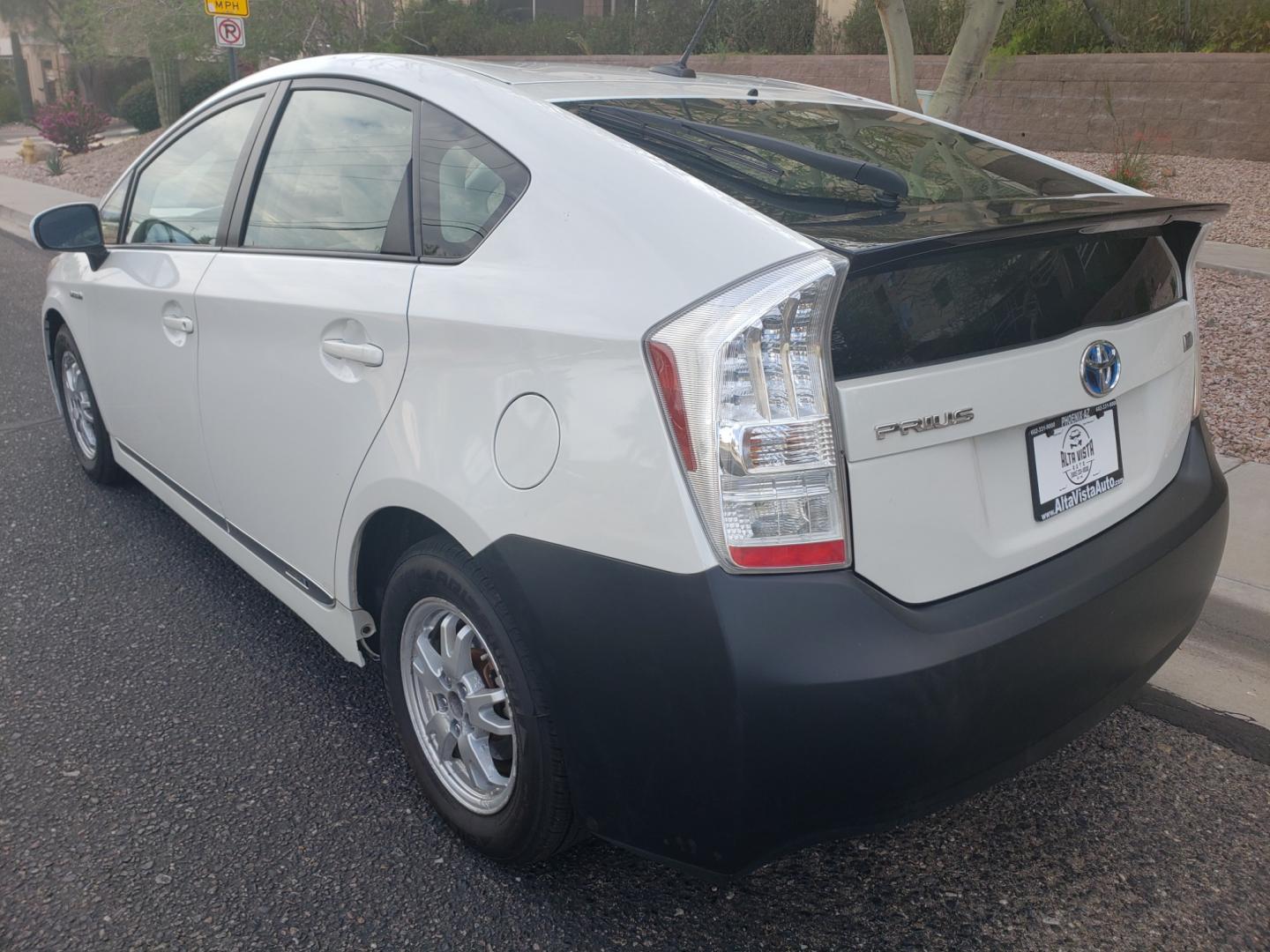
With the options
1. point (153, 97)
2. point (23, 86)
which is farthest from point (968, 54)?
point (23, 86)

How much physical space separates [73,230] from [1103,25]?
14254 millimetres

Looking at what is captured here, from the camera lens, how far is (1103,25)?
14.2 meters

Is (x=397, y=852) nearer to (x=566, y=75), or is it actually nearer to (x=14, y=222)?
(x=566, y=75)

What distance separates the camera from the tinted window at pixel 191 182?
10.5ft

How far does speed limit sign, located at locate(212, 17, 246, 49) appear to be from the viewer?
12.1 metres

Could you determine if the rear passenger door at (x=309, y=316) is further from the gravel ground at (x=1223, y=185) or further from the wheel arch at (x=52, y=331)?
the gravel ground at (x=1223, y=185)

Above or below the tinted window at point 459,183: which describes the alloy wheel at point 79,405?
below

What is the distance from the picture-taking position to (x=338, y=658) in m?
3.27

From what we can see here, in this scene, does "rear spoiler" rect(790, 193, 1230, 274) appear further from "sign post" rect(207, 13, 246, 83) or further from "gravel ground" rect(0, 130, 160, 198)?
"gravel ground" rect(0, 130, 160, 198)

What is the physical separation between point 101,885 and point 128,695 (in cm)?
83

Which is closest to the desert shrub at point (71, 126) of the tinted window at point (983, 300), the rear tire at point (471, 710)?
the rear tire at point (471, 710)

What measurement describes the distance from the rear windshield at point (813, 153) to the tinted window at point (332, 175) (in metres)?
0.50

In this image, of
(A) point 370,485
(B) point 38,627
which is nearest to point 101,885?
(A) point 370,485

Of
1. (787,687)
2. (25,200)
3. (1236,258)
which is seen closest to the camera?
(787,687)
